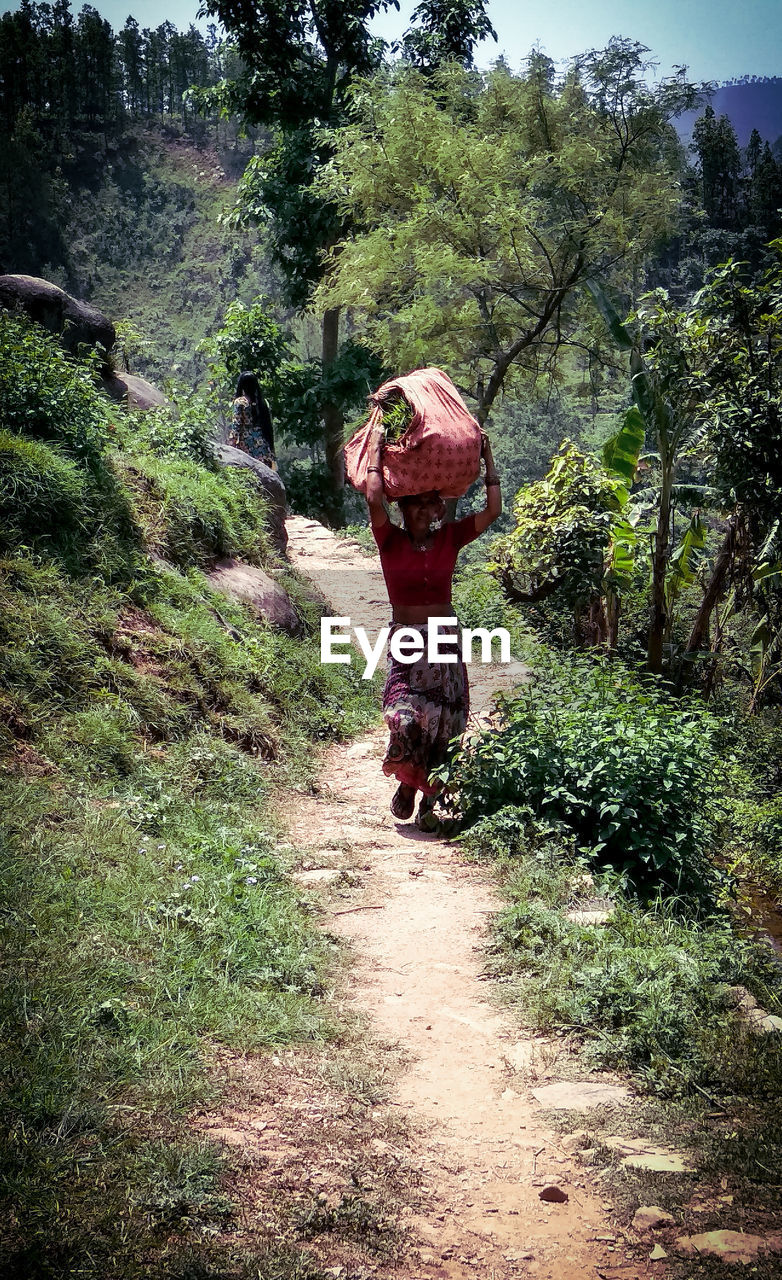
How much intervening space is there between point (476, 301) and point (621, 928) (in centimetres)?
1457

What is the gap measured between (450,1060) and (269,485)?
358 inches

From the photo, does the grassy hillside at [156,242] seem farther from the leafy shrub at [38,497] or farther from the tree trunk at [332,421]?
the leafy shrub at [38,497]

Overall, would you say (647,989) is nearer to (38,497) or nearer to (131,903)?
(131,903)

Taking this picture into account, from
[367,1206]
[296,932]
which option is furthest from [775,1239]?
[296,932]

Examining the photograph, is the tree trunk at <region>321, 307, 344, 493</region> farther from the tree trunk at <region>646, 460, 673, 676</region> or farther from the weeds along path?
the weeds along path

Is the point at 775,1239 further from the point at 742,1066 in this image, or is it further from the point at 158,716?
the point at 158,716

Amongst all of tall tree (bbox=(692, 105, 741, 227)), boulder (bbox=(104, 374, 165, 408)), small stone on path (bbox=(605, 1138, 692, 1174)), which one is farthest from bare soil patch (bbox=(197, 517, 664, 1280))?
tall tree (bbox=(692, 105, 741, 227))

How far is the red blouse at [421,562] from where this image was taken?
570 centimetres

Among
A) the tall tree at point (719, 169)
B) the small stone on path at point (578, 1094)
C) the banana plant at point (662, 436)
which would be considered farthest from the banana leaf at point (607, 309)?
the tall tree at point (719, 169)

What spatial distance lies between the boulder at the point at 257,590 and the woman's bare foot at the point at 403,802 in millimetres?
3122

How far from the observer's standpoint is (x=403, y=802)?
605 centimetres

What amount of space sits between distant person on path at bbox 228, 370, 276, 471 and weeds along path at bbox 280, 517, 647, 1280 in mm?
9684

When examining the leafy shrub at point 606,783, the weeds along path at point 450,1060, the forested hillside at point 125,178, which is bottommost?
the weeds along path at point 450,1060

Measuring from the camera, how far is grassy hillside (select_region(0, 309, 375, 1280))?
7.82 ft
